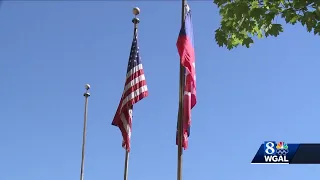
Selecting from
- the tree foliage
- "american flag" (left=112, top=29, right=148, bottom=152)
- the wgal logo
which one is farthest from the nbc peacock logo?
the tree foliage

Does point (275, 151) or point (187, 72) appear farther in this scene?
point (275, 151)

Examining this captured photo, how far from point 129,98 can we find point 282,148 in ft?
41.1

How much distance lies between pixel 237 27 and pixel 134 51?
9097 millimetres

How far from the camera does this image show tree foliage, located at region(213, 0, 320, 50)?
10.2m

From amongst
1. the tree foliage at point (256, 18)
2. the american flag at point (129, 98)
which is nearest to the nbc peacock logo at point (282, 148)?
the american flag at point (129, 98)

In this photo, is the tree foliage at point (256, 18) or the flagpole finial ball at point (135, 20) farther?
the flagpole finial ball at point (135, 20)

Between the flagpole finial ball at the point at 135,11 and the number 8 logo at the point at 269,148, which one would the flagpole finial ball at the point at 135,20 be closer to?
the flagpole finial ball at the point at 135,11

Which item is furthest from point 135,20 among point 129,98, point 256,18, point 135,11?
point 256,18

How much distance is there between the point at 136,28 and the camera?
813 inches

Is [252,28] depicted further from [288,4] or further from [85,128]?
[85,128]

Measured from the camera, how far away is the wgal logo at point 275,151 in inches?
1101

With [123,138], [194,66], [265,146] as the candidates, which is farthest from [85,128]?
[194,66]

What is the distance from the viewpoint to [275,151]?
28.3 meters

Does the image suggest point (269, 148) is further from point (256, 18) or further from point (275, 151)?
point (256, 18)
